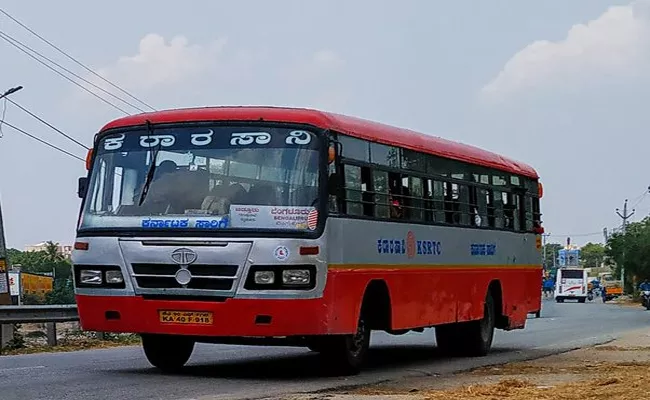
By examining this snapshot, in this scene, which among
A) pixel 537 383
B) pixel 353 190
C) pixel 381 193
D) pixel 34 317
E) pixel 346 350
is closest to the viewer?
pixel 537 383

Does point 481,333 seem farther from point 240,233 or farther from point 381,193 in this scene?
point 240,233

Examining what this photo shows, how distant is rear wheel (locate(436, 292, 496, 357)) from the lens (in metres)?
18.7

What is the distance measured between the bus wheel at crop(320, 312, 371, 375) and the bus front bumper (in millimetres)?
796

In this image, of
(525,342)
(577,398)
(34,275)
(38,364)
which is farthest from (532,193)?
(34,275)

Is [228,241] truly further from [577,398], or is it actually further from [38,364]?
[38,364]

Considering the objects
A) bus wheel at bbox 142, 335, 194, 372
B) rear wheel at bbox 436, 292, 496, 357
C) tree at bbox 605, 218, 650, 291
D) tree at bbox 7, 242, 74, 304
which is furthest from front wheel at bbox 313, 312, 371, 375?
tree at bbox 605, 218, 650, 291

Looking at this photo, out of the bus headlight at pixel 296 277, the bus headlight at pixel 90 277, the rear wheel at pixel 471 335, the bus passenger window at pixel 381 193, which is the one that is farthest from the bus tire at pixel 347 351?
the rear wheel at pixel 471 335

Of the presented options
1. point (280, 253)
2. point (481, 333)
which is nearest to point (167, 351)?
point (280, 253)

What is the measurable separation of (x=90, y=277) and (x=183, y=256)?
1.20m

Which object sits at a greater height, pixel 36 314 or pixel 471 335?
pixel 36 314

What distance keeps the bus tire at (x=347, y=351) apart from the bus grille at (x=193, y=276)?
5.10ft

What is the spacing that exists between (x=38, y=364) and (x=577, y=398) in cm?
777

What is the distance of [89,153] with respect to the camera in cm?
1386

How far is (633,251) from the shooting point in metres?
97.8
